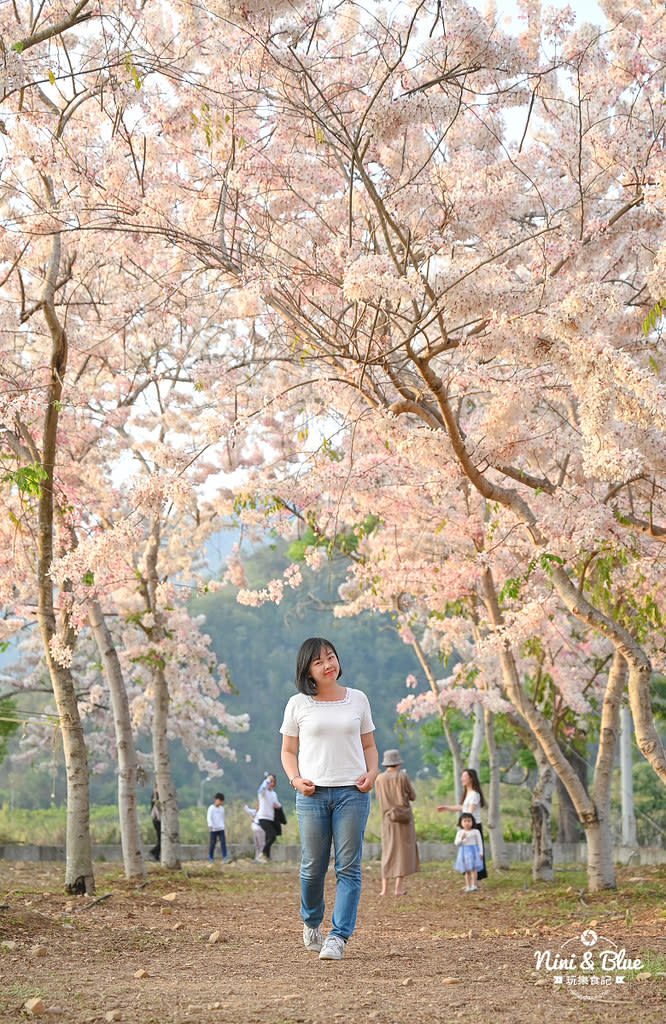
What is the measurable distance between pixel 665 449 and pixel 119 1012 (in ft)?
15.7

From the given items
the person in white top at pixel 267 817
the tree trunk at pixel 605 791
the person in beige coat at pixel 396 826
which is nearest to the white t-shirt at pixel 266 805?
the person in white top at pixel 267 817

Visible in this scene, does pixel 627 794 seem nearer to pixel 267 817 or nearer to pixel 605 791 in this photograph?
pixel 267 817

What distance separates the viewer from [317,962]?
5.43 metres

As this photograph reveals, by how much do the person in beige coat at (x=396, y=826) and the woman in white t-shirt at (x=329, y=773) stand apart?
266 inches

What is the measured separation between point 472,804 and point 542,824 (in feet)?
4.91

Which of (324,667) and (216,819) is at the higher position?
(324,667)

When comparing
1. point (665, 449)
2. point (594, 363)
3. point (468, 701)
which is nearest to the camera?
point (594, 363)

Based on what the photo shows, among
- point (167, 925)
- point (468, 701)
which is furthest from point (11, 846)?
point (167, 925)

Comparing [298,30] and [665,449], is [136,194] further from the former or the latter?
[665,449]

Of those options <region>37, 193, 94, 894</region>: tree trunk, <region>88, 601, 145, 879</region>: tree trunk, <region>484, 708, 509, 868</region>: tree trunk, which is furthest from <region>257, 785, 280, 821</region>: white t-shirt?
<region>37, 193, 94, 894</region>: tree trunk

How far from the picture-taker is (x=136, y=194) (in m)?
8.20

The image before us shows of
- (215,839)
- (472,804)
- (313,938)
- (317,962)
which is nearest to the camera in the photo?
(317,962)

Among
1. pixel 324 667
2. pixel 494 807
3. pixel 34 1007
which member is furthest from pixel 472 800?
pixel 34 1007

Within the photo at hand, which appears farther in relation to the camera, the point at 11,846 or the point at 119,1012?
the point at 11,846
